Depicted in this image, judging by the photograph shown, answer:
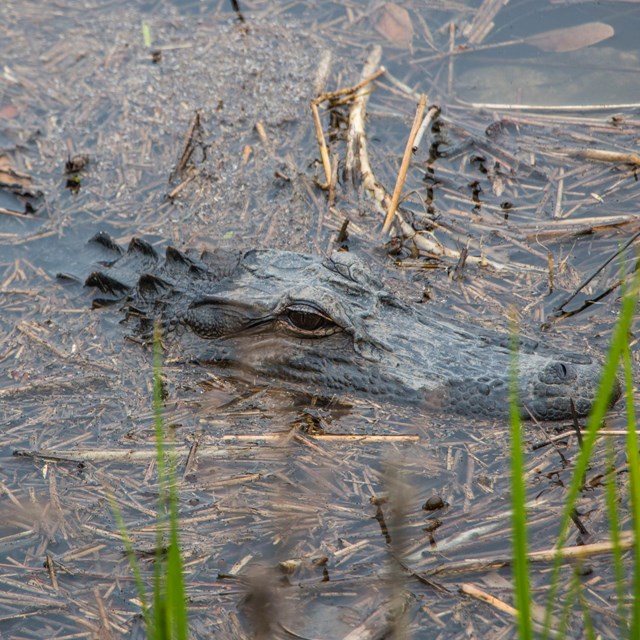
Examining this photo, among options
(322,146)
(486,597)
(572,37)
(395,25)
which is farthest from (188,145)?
(486,597)

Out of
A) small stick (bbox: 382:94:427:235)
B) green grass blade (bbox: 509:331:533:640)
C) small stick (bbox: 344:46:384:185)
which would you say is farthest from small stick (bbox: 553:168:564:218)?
green grass blade (bbox: 509:331:533:640)

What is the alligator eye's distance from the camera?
4.36m

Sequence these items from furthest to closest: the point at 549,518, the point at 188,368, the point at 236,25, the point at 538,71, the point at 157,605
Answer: the point at 236,25 → the point at 538,71 → the point at 188,368 → the point at 549,518 → the point at 157,605

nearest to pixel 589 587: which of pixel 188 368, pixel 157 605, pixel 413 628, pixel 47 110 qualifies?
pixel 413 628

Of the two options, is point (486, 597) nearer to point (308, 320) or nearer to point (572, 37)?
point (308, 320)

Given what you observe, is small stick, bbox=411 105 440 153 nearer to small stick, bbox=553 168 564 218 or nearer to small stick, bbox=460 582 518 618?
small stick, bbox=553 168 564 218

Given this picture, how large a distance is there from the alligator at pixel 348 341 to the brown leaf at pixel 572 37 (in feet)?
11.0

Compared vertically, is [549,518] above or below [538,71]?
below

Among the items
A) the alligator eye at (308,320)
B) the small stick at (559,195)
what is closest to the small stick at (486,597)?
the alligator eye at (308,320)

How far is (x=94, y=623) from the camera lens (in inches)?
137

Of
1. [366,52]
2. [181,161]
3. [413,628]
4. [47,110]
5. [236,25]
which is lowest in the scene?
[413,628]

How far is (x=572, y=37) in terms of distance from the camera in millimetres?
7047

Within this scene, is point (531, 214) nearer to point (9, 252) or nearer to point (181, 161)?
point (181, 161)

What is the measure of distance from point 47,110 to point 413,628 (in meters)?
5.51
